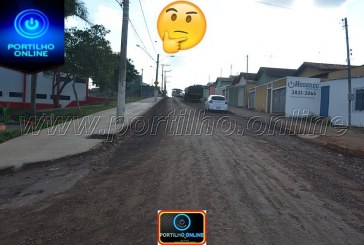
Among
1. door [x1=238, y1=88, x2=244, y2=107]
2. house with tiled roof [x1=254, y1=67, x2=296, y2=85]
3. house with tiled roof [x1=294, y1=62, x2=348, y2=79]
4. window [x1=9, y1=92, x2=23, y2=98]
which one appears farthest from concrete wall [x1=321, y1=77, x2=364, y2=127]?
window [x1=9, y1=92, x2=23, y2=98]

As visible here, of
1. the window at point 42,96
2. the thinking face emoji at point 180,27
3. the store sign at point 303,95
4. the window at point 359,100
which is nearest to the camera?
the thinking face emoji at point 180,27

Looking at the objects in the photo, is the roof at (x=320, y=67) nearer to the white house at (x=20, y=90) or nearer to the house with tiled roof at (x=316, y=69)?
the house with tiled roof at (x=316, y=69)

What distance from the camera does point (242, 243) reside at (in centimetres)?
497

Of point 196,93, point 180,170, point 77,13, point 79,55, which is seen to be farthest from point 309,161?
point 196,93

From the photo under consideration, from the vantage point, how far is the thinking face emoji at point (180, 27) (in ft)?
12.6

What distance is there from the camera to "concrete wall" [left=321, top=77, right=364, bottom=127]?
23.6 meters

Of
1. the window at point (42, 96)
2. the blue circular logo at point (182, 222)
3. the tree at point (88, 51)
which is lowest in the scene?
the blue circular logo at point (182, 222)

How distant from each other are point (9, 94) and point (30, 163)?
32661 millimetres

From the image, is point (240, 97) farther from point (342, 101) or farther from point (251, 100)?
point (342, 101)

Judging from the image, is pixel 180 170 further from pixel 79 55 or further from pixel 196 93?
pixel 196 93

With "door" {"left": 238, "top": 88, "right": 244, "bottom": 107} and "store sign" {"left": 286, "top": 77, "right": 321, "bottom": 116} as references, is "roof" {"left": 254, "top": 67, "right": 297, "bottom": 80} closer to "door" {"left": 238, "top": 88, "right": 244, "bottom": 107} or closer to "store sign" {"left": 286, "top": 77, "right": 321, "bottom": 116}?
"door" {"left": 238, "top": 88, "right": 244, "bottom": 107}

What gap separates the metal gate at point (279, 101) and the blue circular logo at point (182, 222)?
31390mm

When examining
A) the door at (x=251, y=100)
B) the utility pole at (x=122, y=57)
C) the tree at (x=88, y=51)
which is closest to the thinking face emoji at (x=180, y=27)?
the utility pole at (x=122, y=57)

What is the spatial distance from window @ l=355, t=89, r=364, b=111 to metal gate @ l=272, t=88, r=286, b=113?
30.0 feet
